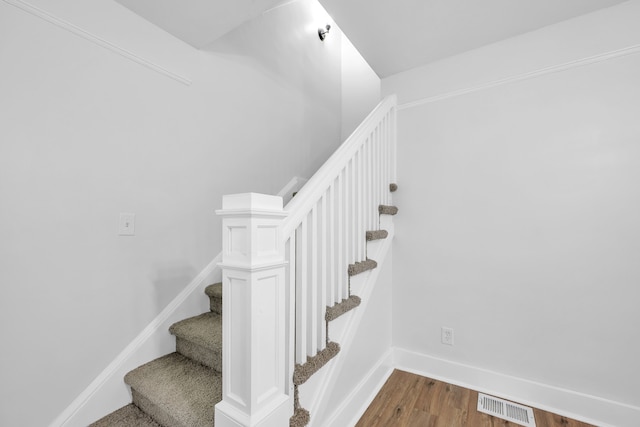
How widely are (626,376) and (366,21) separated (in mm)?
2415

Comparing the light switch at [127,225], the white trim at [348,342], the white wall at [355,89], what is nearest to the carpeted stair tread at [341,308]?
the white trim at [348,342]

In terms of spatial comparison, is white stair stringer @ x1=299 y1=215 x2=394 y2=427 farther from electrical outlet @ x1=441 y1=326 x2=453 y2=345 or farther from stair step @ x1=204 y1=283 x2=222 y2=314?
stair step @ x1=204 y1=283 x2=222 y2=314

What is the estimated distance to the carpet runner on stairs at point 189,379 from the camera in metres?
1.19

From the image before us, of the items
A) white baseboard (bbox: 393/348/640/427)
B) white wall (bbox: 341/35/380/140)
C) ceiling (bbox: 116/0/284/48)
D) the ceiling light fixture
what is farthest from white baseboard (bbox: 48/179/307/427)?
the ceiling light fixture

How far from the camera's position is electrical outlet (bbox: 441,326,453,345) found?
6.51 feet

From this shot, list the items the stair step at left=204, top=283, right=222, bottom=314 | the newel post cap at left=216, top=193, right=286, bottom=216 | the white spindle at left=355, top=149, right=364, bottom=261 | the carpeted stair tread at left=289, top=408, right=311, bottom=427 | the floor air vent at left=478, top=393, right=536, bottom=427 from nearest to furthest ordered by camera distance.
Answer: the newel post cap at left=216, top=193, right=286, bottom=216 < the carpeted stair tread at left=289, top=408, right=311, bottom=427 < the floor air vent at left=478, top=393, right=536, bottom=427 < the white spindle at left=355, top=149, right=364, bottom=261 < the stair step at left=204, top=283, right=222, bottom=314

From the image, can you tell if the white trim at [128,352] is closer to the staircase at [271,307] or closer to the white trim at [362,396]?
the staircase at [271,307]

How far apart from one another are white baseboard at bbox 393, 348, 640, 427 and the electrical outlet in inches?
5.1

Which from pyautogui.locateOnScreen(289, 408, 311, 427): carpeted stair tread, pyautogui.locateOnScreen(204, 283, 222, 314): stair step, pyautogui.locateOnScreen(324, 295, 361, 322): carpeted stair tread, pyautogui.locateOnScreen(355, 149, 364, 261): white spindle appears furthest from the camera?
pyautogui.locateOnScreen(204, 283, 222, 314): stair step

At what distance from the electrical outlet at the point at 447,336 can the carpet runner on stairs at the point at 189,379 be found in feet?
2.47

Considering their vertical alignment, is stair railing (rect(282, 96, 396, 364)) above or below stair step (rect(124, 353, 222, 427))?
above

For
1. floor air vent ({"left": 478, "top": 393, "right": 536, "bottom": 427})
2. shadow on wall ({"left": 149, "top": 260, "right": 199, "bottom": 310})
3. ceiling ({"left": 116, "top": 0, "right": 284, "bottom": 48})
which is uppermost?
ceiling ({"left": 116, "top": 0, "right": 284, "bottom": 48})

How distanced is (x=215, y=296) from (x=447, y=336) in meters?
1.57

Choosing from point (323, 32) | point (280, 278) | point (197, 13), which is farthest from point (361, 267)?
point (323, 32)
